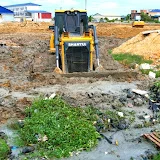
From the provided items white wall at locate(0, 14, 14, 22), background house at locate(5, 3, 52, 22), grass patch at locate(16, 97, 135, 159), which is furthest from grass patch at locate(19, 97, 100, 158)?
background house at locate(5, 3, 52, 22)

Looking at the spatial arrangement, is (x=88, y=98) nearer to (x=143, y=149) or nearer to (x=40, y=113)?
(x=40, y=113)

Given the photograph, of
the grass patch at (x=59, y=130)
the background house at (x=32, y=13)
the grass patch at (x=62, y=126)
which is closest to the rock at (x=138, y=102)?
the grass patch at (x=62, y=126)

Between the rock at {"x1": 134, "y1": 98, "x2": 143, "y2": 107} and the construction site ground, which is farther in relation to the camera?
the rock at {"x1": 134, "y1": 98, "x2": 143, "y2": 107}

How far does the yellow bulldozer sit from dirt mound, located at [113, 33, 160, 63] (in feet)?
16.5

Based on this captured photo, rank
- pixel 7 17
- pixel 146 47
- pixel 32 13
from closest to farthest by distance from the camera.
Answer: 1. pixel 146 47
2. pixel 7 17
3. pixel 32 13

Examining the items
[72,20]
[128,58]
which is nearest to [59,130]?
[72,20]

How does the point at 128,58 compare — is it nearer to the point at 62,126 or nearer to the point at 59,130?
the point at 62,126

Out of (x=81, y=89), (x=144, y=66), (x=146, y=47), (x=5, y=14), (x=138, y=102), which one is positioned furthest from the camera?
(x=5, y=14)

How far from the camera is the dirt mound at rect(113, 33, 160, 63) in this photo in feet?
60.4

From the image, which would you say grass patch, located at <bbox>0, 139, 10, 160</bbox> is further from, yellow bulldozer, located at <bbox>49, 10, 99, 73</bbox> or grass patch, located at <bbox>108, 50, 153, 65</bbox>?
grass patch, located at <bbox>108, 50, 153, 65</bbox>

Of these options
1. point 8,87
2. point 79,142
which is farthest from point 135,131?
point 8,87

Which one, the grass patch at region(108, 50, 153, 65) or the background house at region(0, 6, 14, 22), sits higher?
the background house at region(0, 6, 14, 22)

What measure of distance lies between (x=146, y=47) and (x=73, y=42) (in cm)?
765

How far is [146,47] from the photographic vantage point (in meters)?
19.7
